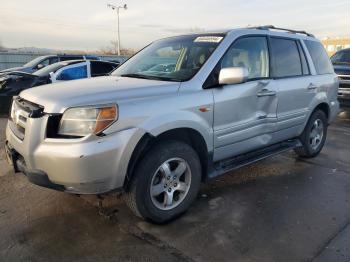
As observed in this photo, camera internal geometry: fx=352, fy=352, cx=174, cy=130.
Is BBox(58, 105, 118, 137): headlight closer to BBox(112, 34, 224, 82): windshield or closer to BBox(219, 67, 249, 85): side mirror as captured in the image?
BBox(112, 34, 224, 82): windshield

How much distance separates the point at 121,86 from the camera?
3.27 m

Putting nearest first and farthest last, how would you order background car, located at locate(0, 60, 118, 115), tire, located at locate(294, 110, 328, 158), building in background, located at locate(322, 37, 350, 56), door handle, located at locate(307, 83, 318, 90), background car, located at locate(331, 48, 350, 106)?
door handle, located at locate(307, 83, 318, 90) → tire, located at locate(294, 110, 328, 158) → background car, located at locate(0, 60, 118, 115) → background car, located at locate(331, 48, 350, 106) → building in background, located at locate(322, 37, 350, 56)

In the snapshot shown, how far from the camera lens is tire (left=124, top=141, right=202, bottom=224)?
309 centimetres

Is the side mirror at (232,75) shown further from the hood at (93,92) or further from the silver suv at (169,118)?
the hood at (93,92)

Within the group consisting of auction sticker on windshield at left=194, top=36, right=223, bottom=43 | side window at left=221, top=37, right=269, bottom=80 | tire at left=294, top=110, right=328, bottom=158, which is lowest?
tire at left=294, top=110, right=328, bottom=158

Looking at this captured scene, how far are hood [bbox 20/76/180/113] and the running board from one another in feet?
3.61

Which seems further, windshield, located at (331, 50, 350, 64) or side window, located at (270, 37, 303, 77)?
windshield, located at (331, 50, 350, 64)

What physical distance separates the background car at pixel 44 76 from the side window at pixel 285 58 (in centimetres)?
466

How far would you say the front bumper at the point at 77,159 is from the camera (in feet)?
8.88

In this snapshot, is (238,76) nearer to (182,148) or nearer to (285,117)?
(182,148)

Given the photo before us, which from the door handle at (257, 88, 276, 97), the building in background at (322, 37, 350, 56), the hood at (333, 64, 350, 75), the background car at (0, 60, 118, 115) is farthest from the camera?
the building in background at (322, 37, 350, 56)

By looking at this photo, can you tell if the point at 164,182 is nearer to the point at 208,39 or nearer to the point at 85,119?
the point at 85,119

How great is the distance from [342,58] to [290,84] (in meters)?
7.24

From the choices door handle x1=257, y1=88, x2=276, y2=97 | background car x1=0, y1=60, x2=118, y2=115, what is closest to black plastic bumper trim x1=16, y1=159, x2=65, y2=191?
door handle x1=257, y1=88, x2=276, y2=97
